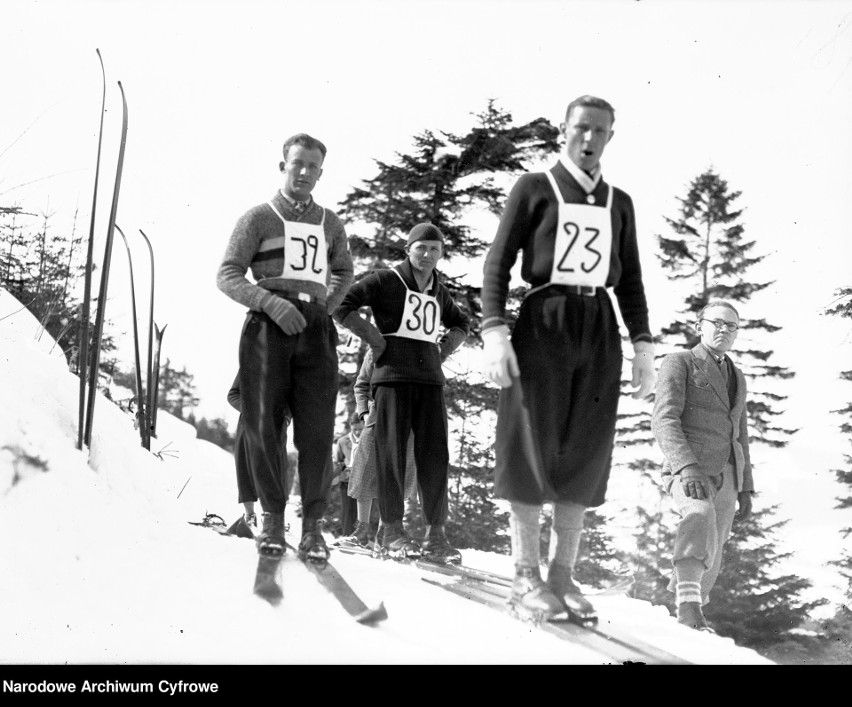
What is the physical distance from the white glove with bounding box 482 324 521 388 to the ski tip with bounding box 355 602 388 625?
2.58 ft

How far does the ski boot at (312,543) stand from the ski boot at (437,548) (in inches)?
46.1

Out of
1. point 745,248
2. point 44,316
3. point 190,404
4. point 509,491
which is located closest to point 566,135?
point 509,491

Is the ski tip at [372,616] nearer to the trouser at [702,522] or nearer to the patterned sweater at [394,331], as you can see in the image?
the trouser at [702,522]

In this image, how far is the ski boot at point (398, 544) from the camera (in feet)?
14.3

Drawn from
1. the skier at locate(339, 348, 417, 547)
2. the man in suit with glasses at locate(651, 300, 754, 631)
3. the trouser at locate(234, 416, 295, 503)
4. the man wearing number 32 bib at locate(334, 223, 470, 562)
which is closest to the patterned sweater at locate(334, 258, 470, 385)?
the man wearing number 32 bib at locate(334, 223, 470, 562)

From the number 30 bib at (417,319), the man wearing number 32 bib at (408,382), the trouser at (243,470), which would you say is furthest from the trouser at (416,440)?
the trouser at (243,470)

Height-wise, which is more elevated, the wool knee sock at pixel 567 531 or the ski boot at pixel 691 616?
the wool knee sock at pixel 567 531

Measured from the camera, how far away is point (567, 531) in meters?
2.65

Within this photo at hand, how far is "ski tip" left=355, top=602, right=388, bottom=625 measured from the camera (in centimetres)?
249

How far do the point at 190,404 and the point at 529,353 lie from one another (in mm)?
19970

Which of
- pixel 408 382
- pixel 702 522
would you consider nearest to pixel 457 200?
pixel 408 382

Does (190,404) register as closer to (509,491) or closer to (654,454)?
(654,454)

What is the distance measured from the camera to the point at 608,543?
8.08 meters

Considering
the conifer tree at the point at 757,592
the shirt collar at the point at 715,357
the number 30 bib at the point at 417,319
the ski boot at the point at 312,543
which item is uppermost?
the number 30 bib at the point at 417,319
